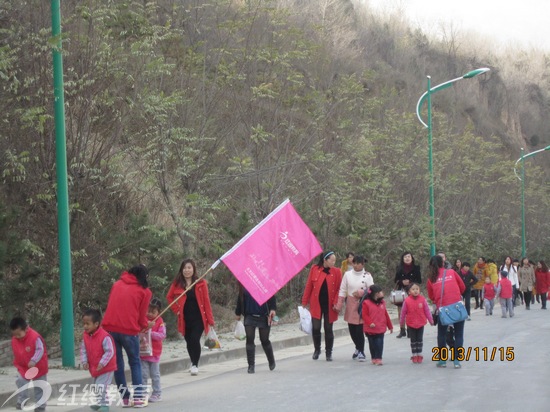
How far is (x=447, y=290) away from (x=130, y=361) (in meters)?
5.13

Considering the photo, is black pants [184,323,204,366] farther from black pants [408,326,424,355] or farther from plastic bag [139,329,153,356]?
black pants [408,326,424,355]

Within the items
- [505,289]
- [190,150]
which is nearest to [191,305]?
[190,150]

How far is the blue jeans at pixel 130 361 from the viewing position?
10852 millimetres

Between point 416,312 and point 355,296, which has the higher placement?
point 355,296

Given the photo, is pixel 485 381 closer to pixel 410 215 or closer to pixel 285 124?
pixel 285 124

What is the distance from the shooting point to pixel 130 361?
11.0m

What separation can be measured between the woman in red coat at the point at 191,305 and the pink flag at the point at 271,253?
85 cm

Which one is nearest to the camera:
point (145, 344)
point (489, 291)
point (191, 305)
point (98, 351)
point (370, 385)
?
point (98, 351)

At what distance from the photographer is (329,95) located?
1187 inches

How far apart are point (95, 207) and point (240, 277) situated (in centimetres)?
478

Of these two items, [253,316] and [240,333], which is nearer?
[240,333]

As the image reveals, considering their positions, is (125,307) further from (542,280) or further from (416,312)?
(542,280)

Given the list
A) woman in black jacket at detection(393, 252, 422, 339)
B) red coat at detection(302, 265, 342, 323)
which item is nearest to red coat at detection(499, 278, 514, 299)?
woman in black jacket at detection(393, 252, 422, 339)
